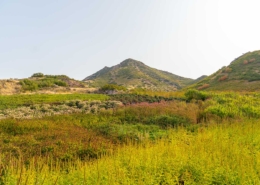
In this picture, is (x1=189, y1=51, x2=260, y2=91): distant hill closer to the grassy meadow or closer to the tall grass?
the grassy meadow

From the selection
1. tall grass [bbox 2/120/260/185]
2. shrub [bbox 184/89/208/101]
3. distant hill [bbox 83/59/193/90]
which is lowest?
tall grass [bbox 2/120/260/185]

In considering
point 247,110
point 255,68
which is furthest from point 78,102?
point 255,68

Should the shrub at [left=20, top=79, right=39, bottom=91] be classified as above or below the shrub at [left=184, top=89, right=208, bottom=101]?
above

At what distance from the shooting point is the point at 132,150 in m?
6.26

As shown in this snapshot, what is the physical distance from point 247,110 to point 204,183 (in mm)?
10992

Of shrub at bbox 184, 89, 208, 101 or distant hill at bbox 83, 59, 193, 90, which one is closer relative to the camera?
shrub at bbox 184, 89, 208, 101

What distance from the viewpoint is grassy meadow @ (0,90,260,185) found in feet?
14.8

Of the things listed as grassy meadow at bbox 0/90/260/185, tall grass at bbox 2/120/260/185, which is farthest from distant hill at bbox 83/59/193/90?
tall grass at bbox 2/120/260/185

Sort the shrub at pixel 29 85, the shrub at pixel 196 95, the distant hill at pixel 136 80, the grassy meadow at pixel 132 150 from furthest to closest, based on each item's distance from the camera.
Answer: the distant hill at pixel 136 80
the shrub at pixel 29 85
the shrub at pixel 196 95
the grassy meadow at pixel 132 150

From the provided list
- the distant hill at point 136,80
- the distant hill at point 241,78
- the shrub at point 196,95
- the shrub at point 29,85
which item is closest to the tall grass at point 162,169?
the shrub at point 196,95

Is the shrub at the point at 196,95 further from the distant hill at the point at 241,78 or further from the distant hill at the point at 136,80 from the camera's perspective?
the distant hill at the point at 136,80

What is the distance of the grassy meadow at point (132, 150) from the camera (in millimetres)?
4523

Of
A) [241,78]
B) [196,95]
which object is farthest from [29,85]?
[241,78]

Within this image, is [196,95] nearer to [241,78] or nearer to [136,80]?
[241,78]
